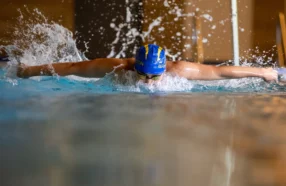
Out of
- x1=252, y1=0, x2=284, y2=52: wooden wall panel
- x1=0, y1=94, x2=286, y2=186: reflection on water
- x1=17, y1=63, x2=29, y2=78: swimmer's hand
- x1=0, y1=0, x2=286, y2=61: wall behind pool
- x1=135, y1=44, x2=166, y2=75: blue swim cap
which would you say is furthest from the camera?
x1=252, y1=0, x2=284, y2=52: wooden wall panel

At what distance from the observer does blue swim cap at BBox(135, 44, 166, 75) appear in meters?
2.47

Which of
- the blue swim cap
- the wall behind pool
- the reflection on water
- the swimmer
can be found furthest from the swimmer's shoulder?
the wall behind pool

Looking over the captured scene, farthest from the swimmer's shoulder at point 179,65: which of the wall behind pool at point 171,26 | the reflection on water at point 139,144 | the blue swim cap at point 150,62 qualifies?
the wall behind pool at point 171,26

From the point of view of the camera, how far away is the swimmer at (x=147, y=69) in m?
2.49

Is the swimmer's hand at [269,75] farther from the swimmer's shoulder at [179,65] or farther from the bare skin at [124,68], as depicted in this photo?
the swimmer's shoulder at [179,65]

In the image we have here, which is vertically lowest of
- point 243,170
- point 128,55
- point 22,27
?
point 243,170

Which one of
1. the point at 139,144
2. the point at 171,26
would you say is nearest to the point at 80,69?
the point at 139,144

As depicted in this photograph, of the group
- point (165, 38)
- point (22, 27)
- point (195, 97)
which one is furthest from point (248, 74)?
point (22, 27)

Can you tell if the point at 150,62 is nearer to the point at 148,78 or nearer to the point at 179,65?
the point at 148,78

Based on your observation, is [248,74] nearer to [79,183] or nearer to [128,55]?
[79,183]

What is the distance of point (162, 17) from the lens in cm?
572

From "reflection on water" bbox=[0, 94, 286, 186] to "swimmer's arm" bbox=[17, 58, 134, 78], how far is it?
2.96ft

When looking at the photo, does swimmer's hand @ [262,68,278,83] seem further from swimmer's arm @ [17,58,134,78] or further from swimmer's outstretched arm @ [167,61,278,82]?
swimmer's arm @ [17,58,134,78]

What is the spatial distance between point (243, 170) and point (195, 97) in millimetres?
1104
